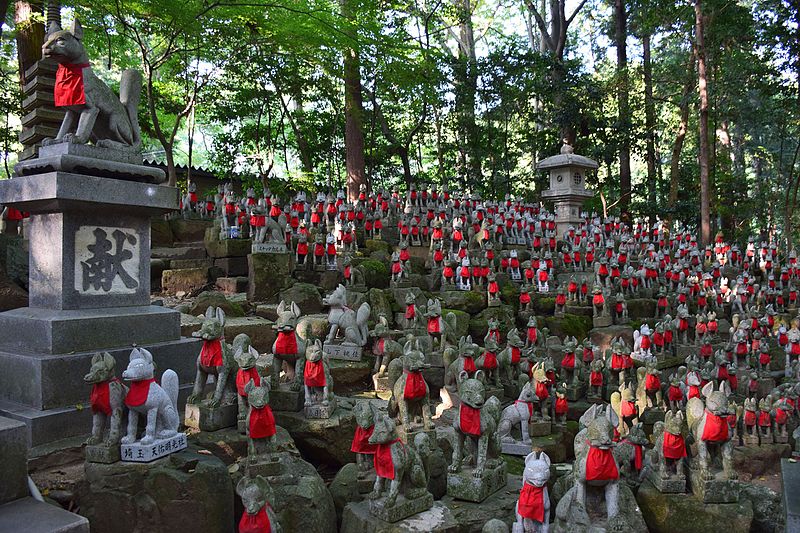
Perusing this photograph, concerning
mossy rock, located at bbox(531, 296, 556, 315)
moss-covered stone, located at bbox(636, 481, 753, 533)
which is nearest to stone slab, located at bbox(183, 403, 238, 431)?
moss-covered stone, located at bbox(636, 481, 753, 533)

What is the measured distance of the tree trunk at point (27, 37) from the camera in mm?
10086

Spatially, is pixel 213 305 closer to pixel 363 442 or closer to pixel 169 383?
pixel 169 383

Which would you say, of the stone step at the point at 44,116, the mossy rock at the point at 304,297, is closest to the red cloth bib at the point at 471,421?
the mossy rock at the point at 304,297

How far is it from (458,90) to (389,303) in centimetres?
1357

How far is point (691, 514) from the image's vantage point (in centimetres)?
457

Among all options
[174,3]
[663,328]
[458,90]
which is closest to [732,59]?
[458,90]

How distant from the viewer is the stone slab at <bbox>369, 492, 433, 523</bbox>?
3.76 metres

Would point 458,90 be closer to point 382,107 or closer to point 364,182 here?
point 382,107

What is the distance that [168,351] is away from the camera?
204 inches

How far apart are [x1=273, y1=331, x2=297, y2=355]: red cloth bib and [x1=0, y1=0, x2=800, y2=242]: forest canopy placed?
8023 mm

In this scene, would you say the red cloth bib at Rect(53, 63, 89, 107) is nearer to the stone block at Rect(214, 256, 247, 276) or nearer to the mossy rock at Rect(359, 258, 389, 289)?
the stone block at Rect(214, 256, 247, 276)

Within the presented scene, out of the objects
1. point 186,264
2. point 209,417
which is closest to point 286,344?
point 209,417

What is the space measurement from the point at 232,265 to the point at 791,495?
10.6m

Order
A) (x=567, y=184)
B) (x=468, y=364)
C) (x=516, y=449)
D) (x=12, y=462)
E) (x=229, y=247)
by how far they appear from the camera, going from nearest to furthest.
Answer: (x=12, y=462)
(x=516, y=449)
(x=468, y=364)
(x=229, y=247)
(x=567, y=184)
